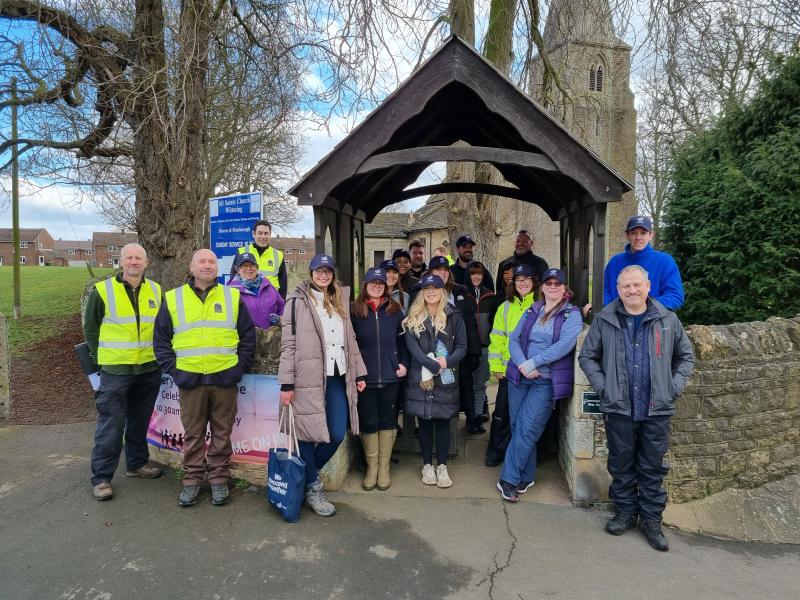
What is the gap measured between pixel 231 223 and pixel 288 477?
4930 mm

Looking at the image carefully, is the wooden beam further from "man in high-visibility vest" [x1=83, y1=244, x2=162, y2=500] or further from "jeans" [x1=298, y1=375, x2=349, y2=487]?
"man in high-visibility vest" [x1=83, y1=244, x2=162, y2=500]

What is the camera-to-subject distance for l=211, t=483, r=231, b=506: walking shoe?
3.97 metres

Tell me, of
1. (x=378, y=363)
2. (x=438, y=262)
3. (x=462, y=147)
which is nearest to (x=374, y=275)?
(x=378, y=363)

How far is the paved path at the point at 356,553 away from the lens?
2.99 m

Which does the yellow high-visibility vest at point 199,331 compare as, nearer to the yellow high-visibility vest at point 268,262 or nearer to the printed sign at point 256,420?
the printed sign at point 256,420

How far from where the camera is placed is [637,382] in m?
3.44

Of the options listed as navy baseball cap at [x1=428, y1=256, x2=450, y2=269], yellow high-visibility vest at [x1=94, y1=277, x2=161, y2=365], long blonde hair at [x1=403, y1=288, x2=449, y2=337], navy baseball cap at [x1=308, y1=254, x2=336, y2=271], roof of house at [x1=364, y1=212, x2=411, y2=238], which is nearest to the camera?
navy baseball cap at [x1=308, y1=254, x2=336, y2=271]

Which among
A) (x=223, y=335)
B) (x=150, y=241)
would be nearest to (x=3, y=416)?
(x=150, y=241)

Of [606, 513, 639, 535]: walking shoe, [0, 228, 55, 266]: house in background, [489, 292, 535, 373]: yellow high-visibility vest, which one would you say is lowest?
[606, 513, 639, 535]: walking shoe

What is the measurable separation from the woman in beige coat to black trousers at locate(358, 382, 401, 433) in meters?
0.19

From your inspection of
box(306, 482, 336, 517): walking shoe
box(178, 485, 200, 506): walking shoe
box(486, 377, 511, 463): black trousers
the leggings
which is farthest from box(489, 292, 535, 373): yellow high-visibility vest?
box(178, 485, 200, 506): walking shoe

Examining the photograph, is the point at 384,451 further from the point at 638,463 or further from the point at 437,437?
the point at 638,463

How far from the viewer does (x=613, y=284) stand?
4.46 metres

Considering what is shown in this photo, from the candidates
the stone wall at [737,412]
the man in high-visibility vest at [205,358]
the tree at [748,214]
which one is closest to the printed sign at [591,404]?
the stone wall at [737,412]
